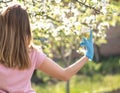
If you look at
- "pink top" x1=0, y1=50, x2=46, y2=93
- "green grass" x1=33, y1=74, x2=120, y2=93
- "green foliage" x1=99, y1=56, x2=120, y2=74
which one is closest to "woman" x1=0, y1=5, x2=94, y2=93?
"pink top" x1=0, y1=50, x2=46, y2=93

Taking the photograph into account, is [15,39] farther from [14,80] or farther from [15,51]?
[14,80]

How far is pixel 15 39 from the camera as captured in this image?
3.53 meters

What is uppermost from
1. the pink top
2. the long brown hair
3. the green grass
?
the long brown hair

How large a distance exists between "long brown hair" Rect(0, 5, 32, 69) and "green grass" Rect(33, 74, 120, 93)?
32.5 ft

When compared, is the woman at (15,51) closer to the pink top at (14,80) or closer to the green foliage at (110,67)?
the pink top at (14,80)

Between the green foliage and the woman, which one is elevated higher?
the woman

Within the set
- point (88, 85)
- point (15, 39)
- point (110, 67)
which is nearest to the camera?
point (15, 39)

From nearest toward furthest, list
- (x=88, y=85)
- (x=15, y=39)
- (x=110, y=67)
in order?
(x=15, y=39)
(x=88, y=85)
(x=110, y=67)

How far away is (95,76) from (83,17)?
391 inches

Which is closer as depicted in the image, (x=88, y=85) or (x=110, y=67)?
(x=88, y=85)

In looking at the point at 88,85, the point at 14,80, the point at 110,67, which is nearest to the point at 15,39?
the point at 14,80

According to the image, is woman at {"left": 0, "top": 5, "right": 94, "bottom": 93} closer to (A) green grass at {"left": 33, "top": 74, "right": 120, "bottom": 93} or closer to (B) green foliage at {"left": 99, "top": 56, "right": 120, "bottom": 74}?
(A) green grass at {"left": 33, "top": 74, "right": 120, "bottom": 93}

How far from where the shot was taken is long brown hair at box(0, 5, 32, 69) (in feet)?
11.6

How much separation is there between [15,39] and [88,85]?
451 inches
